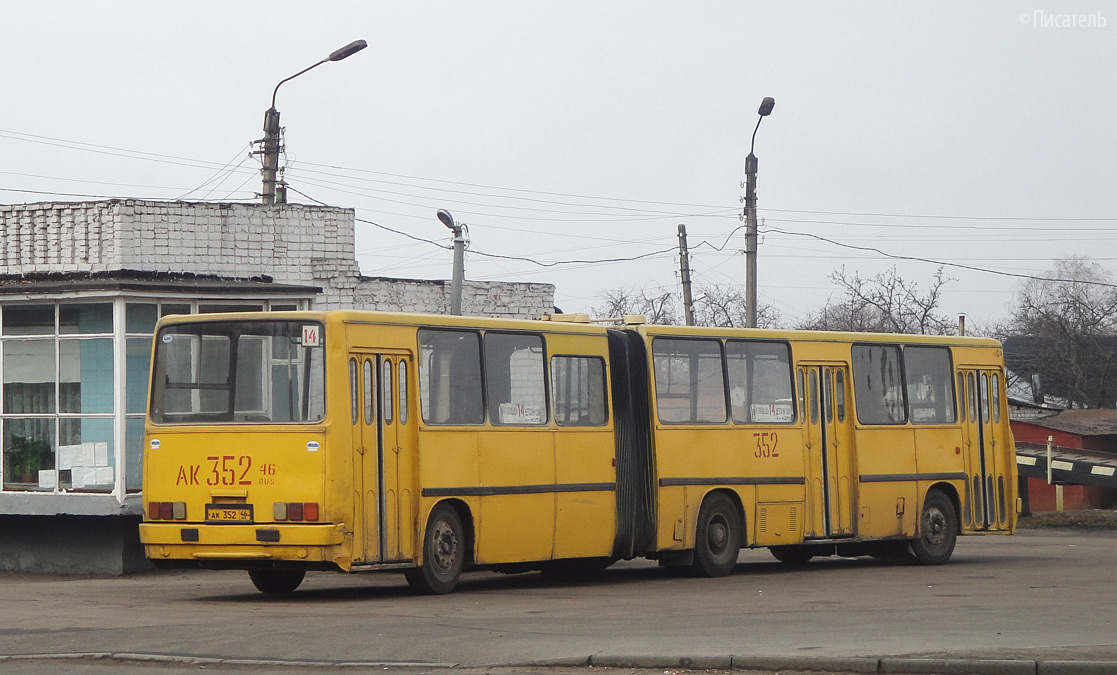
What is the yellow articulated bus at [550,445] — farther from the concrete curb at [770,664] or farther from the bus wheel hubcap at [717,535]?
the concrete curb at [770,664]

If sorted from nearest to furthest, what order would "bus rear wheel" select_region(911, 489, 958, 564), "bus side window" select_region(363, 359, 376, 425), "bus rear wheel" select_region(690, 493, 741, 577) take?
"bus side window" select_region(363, 359, 376, 425), "bus rear wheel" select_region(690, 493, 741, 577), "bus rear wheel" select_region(911, 489, 958, 564)

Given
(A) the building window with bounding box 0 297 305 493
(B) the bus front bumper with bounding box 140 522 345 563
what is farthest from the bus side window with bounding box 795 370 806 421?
(A) the building window with bounding box 0 297 305 493

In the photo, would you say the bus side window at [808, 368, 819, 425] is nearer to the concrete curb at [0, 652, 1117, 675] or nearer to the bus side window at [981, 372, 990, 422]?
the bus side window at [981, 372, 990, 422]

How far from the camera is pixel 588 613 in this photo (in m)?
13.1

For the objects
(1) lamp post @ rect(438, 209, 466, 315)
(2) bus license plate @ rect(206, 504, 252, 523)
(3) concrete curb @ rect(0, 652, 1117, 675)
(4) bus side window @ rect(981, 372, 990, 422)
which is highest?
(1) lamp post @ rect(438, 209, 466, 315)

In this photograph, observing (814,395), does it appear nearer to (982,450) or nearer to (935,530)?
(935,530)

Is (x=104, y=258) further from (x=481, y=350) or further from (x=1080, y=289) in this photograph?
(x=1080, y=289)

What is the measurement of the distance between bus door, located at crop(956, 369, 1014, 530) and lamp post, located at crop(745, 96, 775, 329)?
24.2 ft

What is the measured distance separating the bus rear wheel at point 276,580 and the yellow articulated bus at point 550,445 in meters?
0.02

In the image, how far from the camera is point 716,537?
722 inches

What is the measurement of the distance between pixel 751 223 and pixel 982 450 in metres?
9.72

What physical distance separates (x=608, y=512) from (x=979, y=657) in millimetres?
8074

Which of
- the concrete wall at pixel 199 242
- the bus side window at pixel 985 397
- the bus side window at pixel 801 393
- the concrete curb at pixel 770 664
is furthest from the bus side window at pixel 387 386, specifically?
the bus side window at pixel 985 397

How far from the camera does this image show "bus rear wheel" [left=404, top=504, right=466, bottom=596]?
1505 cm
